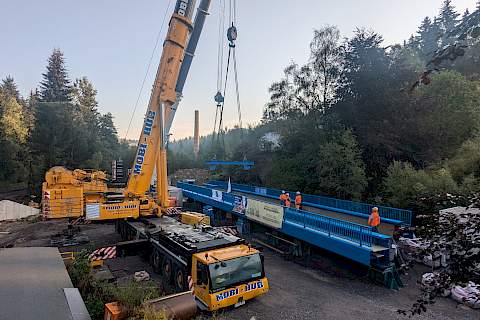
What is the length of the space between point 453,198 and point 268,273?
29.7ft

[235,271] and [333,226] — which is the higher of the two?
[333,226]

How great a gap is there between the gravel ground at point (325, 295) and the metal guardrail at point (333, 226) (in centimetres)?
142

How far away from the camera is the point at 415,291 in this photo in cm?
966

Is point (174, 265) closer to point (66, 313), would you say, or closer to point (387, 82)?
point (66, 313)

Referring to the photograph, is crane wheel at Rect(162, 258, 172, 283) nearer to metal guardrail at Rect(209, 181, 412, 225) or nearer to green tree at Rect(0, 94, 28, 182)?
metal guardrail at Rect(209, 181, 412, 225)

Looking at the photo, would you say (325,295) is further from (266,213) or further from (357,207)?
(357,207)

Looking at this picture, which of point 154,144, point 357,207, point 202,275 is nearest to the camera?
point 202,275

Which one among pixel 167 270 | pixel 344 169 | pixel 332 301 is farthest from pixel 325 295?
pixel 344 169

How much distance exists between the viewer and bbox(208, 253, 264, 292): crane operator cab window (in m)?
7.68

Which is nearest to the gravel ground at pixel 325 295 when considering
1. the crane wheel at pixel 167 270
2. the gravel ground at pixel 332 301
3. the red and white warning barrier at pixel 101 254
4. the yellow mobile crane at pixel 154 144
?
the gravel ground at pixel 332 301

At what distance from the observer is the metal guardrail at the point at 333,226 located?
32.8ft

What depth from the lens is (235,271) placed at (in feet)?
26.3

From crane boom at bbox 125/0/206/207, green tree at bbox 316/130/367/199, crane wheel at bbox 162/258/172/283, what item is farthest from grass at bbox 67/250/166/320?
green tree at bbox 316/130/367/199

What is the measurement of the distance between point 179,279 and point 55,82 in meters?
63.8
